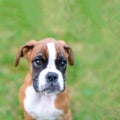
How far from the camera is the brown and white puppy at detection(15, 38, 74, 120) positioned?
4402mm

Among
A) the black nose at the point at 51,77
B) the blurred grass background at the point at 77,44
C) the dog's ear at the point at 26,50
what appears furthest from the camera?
the blurred grass background at the point at 77,44

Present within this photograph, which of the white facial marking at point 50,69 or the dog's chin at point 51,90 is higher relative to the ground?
the white facial marking at point 50,69

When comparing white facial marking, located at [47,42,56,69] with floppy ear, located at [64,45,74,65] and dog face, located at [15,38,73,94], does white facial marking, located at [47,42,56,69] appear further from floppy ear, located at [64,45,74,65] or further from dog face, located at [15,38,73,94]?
floppy ear, located at [64,45,74,65]

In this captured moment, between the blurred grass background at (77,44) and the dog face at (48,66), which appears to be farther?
the blurred grass background at (77,44)

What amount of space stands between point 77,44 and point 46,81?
6.22 ft

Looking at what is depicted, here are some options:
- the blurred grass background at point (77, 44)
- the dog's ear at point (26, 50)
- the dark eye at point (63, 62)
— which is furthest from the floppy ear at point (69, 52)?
the blurred grass background at point (77, 44)

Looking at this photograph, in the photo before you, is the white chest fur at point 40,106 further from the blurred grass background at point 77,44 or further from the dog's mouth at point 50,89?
the blurred grass background at point 77,44

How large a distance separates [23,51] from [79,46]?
1698mm

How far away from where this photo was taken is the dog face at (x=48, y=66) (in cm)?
439

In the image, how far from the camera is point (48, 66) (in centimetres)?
441

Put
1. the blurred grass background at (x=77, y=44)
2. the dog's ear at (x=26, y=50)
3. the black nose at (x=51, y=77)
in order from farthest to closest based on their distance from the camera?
the blurred grass background at (x=77, y=44) < the dog's ear at (x=26, y=50) < the black nose at (x=51, y=77)

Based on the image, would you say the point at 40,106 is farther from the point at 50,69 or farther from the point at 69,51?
the point at 69,51

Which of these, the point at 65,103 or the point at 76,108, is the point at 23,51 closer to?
the point at 65,103

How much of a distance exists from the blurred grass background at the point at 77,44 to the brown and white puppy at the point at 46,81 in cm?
51
